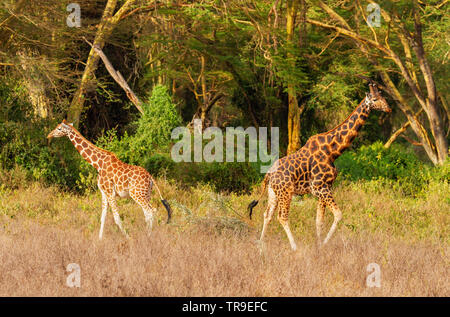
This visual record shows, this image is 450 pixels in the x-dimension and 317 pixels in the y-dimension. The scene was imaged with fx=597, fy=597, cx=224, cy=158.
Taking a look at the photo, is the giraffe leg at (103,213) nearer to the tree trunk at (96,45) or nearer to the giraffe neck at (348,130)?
the giraffe neck at (348,130)

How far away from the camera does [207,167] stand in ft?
46.4

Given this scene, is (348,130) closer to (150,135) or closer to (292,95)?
(292,95)

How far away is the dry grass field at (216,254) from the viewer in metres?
6.41

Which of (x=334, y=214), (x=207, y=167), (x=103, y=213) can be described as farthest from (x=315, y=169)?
(x=207, y=167)

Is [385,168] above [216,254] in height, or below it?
above

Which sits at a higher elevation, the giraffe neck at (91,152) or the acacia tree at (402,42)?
the acacia tree at (402,42)

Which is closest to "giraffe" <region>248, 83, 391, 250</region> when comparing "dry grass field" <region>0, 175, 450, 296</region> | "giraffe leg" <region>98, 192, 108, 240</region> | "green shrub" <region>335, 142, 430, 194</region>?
Answer: "dry grass field" <region>0, 175, 450, 296</region>

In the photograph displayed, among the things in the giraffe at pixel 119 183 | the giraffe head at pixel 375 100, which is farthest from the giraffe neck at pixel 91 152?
the giraffe head at pixel 375 100

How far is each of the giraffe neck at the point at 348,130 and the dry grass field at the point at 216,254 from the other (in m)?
1.36

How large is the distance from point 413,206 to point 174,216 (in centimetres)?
482

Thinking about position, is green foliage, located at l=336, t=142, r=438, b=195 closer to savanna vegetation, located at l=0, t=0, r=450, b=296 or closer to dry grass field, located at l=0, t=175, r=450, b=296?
savanna vegetation, located at l=0, t=0, r=450, b=296

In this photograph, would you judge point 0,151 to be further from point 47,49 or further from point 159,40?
point 159,40

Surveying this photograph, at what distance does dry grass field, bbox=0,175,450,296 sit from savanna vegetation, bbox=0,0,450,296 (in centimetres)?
3

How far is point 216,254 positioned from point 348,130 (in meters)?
2.55
